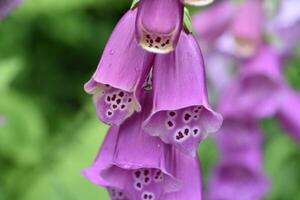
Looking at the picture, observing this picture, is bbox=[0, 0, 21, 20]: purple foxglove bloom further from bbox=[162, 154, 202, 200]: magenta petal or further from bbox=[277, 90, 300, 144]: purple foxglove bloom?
bbox=[277, 90, 300, 144]: purple foxglove bloom

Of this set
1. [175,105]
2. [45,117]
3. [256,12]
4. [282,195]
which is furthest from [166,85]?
[45,117]

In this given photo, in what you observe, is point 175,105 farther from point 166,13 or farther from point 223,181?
point 223,181

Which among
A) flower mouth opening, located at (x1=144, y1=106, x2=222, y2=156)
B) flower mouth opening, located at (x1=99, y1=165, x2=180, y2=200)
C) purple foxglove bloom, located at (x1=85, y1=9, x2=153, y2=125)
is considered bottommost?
flower mouth opening, located at (x1=99, y1=165, x2=180, y2=200)

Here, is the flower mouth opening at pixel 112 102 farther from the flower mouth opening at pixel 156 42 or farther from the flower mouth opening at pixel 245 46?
the flower mouth opening at pixel 245 46

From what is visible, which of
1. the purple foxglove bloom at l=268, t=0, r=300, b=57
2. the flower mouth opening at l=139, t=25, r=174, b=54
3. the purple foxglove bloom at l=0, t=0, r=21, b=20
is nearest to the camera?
the flower mouth opening at l=139, t=25, r=174, b=54

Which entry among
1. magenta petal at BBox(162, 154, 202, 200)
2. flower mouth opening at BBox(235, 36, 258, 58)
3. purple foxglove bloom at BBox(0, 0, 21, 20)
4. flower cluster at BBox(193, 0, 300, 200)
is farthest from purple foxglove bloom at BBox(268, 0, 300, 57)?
magenta petal at BBox(162, 154, 202, 200)
